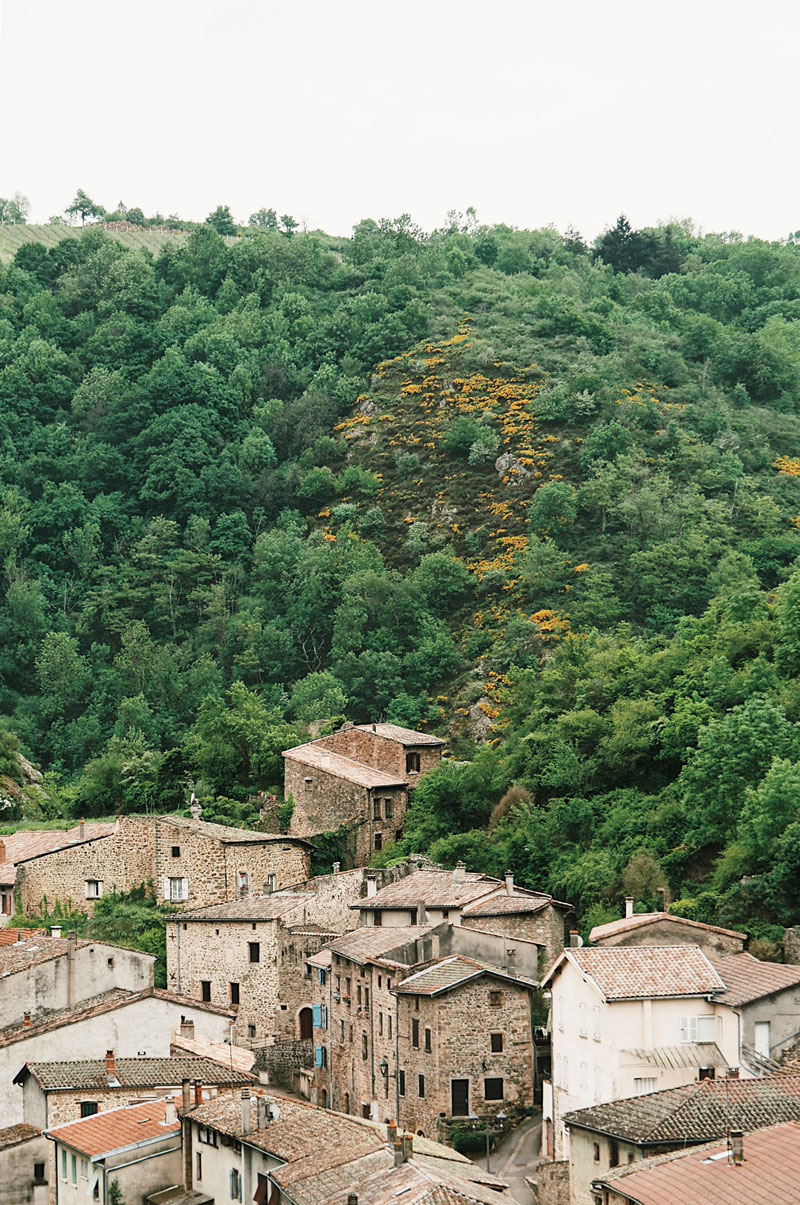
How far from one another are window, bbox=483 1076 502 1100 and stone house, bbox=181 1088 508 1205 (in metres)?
4.73

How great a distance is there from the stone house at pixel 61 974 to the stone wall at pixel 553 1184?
17395 mm

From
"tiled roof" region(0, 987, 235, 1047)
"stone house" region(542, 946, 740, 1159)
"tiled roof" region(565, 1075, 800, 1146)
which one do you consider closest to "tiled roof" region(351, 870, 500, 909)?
"tiled roof" region(0, 987, 235, 1047)

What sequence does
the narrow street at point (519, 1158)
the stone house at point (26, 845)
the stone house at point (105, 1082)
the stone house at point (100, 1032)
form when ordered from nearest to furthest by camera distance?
the narrow street at point (519, 1158), the stone house at point (105, 1082), the stone house at point (100, 1032), the stone house at point (26, 845)

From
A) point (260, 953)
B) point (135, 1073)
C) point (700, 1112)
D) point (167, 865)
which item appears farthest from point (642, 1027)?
point (167, 865)

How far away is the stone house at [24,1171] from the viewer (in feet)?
147

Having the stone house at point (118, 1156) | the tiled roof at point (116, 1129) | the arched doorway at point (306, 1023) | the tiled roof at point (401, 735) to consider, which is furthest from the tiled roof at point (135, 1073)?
the tiled roof at point (401, 735)

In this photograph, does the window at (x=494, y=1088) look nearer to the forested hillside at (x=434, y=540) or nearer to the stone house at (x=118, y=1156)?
the forested hillside at (x=434, y=540)

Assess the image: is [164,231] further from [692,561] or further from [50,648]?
[692,561]

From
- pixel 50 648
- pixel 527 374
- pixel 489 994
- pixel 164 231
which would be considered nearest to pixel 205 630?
pixel 50 648

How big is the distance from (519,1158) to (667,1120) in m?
9.11

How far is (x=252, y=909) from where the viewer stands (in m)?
58.4

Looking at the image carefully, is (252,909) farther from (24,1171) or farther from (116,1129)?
(116,1129)

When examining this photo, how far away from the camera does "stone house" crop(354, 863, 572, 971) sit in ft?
173

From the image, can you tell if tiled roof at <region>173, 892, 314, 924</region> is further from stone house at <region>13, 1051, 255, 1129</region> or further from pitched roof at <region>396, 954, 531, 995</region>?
stone house at <region>13, 1051, 255, 1129</region>
